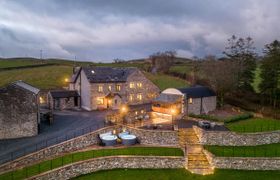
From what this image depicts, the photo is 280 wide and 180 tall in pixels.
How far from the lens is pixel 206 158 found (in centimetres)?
2622

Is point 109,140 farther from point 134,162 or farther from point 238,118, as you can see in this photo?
point 238,118

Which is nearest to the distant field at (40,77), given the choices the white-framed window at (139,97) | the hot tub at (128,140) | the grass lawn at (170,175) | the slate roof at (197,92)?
the white-framed window at (139,97)

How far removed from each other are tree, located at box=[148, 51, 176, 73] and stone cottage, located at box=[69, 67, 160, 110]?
3497 cm

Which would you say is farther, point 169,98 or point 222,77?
point 222,77

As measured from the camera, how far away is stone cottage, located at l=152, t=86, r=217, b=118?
38.8 metres

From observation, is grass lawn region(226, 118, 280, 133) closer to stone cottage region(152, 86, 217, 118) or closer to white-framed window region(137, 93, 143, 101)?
stone cottage region(152, 86, 217, 118)

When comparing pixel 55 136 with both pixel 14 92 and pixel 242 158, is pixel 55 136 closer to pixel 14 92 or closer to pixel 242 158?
pixel 14 92

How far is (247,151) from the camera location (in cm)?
2777

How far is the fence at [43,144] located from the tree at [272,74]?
3031 cm

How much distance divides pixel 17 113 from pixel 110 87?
19.8 metres

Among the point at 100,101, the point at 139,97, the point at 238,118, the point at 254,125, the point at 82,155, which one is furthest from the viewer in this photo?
the point at 139,97

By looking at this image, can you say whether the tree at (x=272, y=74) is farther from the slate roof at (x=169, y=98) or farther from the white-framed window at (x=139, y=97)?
the white-framed window at (x=139, y=97)

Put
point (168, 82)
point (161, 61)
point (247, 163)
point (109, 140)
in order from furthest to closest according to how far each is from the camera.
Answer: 1. point (161, 61)
2. point (168, 82)
3. point (109, 140)
4. point (247, 163)

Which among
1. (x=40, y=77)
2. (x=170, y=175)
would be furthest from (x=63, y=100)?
(x=40, y=77)
